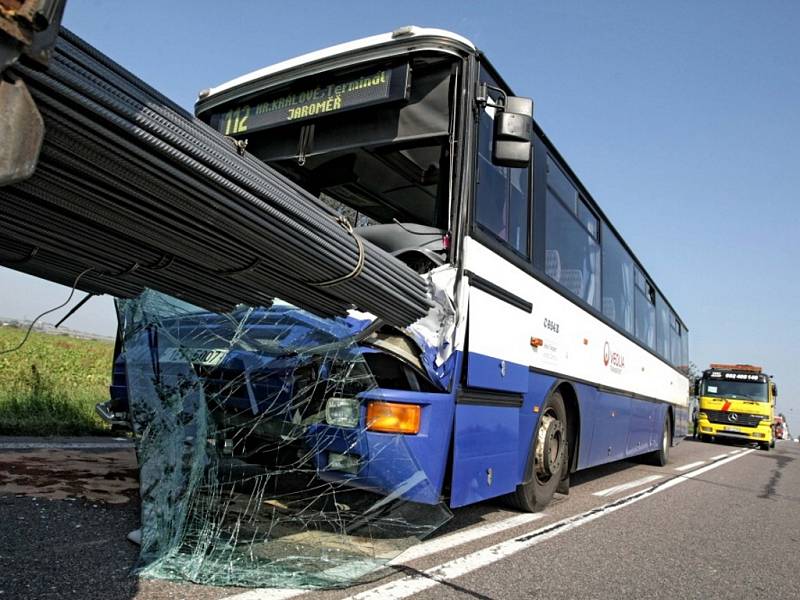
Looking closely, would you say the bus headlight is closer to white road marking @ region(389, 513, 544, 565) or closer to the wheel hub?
white road marking @ region(389, 513, 544, 565)

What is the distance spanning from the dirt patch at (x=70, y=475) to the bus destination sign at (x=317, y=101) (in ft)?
9.39

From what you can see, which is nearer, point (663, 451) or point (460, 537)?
point (460, 537)

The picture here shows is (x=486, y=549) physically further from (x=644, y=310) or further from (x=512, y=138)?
(x=644, y=310)

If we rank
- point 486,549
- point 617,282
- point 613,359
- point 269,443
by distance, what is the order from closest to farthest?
1. point 269,443
2. point 486,549
3. point 613,359
4. point 617,282

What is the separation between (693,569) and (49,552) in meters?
3.82

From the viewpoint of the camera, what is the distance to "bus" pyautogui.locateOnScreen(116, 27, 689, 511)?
3443mm

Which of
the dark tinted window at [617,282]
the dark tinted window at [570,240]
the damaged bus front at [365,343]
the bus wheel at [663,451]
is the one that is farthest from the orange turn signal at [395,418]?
the bus wheel at [663,451]

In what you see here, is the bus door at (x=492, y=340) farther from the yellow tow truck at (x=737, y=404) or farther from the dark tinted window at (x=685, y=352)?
the yellow tow truck at (x=737, y=404)

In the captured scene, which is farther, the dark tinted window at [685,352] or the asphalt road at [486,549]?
the dark tinted window at [685,352]

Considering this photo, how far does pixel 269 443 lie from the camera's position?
3449 mm

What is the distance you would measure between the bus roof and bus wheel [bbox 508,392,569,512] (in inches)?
115

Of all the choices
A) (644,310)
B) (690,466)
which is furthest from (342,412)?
(690,466)

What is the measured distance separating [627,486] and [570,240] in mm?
3749

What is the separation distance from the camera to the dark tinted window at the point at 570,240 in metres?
5.37
